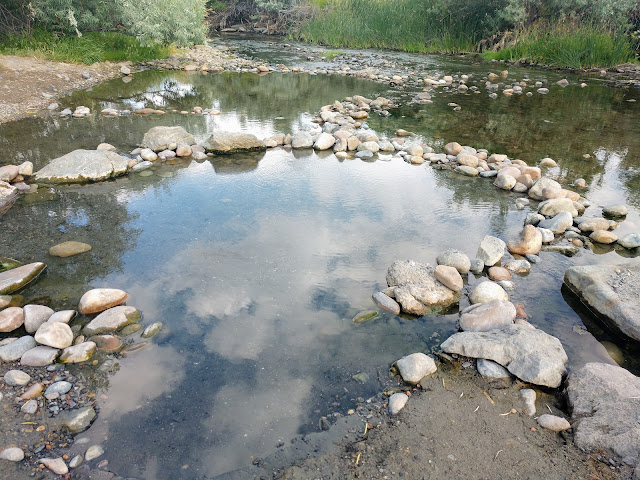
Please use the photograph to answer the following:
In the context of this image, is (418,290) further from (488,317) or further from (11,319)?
(11,319)

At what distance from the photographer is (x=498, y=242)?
14.6ft

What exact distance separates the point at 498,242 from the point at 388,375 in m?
2.10

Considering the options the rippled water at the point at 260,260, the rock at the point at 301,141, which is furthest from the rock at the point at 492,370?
the rock at the point at 301,141

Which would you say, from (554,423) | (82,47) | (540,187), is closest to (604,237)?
(540,187)

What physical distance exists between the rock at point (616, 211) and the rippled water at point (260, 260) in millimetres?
119

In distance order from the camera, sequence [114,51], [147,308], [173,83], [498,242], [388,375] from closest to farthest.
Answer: [388,375]
[147,308]
[498,242]
[173,83]
[114,51]

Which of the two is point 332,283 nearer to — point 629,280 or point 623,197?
point 629,280

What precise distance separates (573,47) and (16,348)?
1748 centimetres

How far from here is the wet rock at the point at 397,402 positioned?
107 inches

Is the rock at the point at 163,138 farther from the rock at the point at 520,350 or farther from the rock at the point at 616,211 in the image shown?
the rock at the point at 616,211

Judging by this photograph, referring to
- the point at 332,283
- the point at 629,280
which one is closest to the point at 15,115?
the point at 332,283

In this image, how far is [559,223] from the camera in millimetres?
4961

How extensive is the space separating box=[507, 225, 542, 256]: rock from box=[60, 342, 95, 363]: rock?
3.86 m

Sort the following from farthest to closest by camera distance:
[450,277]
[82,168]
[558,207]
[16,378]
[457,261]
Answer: [82,168] < [558,207] < [457,261] < [450,277] < [16,378]
